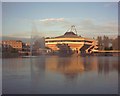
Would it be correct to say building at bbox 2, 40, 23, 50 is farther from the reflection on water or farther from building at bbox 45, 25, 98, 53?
building at bbox 45, 25, 98, 53

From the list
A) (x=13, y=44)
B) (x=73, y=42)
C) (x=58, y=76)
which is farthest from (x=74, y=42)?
(x=13, y=44)

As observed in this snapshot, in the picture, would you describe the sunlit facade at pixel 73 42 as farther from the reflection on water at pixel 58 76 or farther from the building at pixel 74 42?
the reflection on water at pixel 58 76

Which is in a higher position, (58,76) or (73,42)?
(73,42)

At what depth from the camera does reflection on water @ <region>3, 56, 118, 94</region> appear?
16.2 feet

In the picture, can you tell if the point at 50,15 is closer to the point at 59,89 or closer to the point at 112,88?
the point at 59,89

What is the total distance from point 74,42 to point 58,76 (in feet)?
2.54

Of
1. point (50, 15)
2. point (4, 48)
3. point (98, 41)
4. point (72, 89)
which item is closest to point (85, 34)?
point (98, 41)

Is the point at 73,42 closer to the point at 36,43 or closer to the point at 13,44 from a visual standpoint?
the point at 36,43

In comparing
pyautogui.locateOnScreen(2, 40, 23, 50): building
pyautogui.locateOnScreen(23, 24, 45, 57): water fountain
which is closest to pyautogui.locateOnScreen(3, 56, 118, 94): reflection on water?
pyautogui.locateOnScreen(23, 24, 45, 57): water fountain

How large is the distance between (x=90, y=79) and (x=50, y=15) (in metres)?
1.54

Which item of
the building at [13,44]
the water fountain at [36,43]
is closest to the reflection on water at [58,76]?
the water fountain at [36,43]

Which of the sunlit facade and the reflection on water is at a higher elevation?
the sunlit facade

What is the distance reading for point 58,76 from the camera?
498 centimetres

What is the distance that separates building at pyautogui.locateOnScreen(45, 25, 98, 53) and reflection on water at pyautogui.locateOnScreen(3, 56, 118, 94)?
0.31 metres
